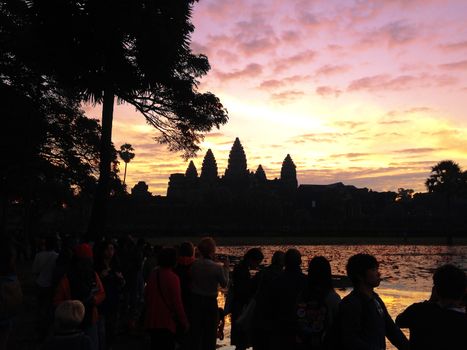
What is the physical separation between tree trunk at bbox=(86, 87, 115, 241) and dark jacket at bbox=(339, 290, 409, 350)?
1284cm

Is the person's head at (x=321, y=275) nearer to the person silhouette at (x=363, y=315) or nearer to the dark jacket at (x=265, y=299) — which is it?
the person silhouette at (x=363, y=315)

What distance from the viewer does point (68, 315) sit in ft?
12.1

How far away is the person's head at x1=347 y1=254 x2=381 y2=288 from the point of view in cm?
373

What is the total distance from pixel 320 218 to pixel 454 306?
11106 centimetres

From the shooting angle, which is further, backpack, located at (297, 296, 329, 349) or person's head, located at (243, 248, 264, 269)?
person's head, located at (243, 248, 264, 269)

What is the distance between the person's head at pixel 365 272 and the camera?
373 centimetres

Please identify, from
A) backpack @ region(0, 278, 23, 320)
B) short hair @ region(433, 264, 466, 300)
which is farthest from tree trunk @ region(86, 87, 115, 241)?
short hair @ region(433, 264, 466, 300)

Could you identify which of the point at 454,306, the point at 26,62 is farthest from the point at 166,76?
the point at 454,306

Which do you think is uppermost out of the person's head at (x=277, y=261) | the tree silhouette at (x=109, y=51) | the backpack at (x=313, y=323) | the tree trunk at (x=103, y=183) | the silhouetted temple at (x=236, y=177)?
the silhouetted temple at (x=236, y=177)

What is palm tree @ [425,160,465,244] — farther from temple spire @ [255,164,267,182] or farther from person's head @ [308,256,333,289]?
temple spire @ [255,164,267,182]

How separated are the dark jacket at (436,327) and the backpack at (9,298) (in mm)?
3742

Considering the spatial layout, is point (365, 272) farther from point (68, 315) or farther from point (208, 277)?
point (208, 277)

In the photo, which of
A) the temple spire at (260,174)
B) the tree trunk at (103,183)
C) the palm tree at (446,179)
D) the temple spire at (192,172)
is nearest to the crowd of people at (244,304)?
the tree trunk at (103,183)

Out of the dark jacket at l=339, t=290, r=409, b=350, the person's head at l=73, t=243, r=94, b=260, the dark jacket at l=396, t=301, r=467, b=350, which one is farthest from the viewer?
the person's head at l=73, t=243, r=94, b=260
